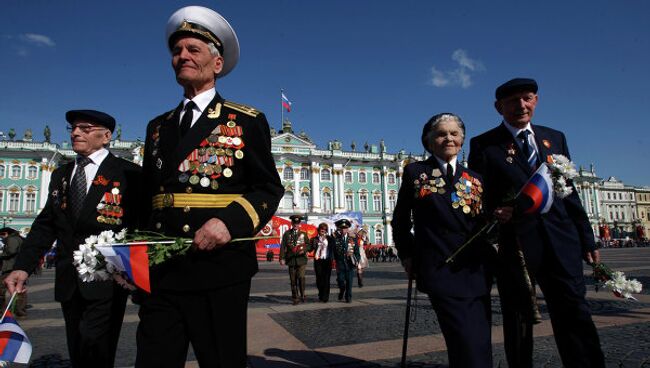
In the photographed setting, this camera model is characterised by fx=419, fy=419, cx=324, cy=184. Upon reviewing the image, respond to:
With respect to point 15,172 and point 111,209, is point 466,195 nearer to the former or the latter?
point 111,209

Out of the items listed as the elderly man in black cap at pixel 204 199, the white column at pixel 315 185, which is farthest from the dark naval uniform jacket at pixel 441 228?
the white column at pixel 315 185

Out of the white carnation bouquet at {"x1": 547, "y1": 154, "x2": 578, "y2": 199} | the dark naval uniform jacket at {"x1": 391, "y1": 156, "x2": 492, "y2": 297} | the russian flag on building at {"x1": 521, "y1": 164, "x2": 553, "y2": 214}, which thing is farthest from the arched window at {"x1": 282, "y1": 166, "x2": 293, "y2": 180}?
the russian flag on building at {"x1": 521, "y1": 164, "x2": 553, "y2": 214}

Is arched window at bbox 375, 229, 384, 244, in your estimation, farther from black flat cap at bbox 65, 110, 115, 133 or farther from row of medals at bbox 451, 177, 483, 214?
black flat cap at bbox 65, 110, 115, 133

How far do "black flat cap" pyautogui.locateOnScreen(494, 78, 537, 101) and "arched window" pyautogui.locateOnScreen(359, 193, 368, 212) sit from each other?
51.1m

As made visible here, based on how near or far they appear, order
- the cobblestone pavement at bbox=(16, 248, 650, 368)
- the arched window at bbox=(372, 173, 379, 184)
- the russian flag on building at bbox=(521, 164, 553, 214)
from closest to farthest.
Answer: the russian flag on building at bbox=(521, 164, 553, 214)
the cobblestone pavement at bbox=(16, 248, 650, 368)
the arched window at bbox=(372, 173, 379, 184)

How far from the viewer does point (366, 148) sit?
198 ft

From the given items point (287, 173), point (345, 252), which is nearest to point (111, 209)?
point (345, 252)

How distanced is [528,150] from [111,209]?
3.10 m

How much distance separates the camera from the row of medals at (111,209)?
9.82 feet

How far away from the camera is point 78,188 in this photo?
10.1ft

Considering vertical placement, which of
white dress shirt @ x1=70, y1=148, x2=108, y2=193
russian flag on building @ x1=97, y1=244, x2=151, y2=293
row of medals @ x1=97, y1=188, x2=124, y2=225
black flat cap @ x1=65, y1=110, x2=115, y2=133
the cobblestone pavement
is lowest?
the cobblestone pavement

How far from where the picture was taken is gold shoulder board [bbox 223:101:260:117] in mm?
2184

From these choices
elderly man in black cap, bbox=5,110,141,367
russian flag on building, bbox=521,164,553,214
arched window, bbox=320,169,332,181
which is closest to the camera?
russian flag on building, bbox=521,164,553,214

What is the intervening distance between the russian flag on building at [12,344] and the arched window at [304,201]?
160 feet
